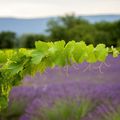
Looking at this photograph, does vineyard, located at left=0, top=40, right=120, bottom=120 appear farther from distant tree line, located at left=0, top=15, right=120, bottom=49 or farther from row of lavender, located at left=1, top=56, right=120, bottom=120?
distant tree line, located at left=0, top=15, right=120, bottom=49

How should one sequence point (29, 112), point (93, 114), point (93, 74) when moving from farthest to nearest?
point (93, 74), point (29, 112), point (93, 114)

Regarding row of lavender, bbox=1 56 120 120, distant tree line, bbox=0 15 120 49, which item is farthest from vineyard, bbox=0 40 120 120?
distant tree line, bbox=0 15 120 49

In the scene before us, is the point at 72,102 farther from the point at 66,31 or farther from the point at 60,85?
the point at 66,31

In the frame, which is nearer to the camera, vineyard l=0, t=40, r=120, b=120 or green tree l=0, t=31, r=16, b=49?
vineyard l=0, t=40, r=120, b=120

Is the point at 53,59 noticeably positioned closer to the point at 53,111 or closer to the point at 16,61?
the point at 16,61

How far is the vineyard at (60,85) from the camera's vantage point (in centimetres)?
126

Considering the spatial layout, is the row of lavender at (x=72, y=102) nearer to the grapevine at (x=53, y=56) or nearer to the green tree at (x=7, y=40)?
the grapevine at (x=53, y=56)

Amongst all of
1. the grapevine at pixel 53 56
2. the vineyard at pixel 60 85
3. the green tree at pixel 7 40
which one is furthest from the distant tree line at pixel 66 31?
the grapevine at pixel 53 56

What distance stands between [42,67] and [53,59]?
9cm

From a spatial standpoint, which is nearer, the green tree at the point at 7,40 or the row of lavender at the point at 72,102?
the row of lavender at the point at 72,102

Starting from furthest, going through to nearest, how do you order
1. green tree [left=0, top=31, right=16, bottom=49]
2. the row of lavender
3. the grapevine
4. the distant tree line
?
green tree [left=0, top=31, right=16, bottom=49] → the distant tree line → the row of lavender → the grapevine

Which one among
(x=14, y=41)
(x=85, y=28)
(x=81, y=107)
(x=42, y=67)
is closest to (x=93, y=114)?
(x=81, y=107)

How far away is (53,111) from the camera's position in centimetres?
347

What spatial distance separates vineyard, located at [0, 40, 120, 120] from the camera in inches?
49.5
